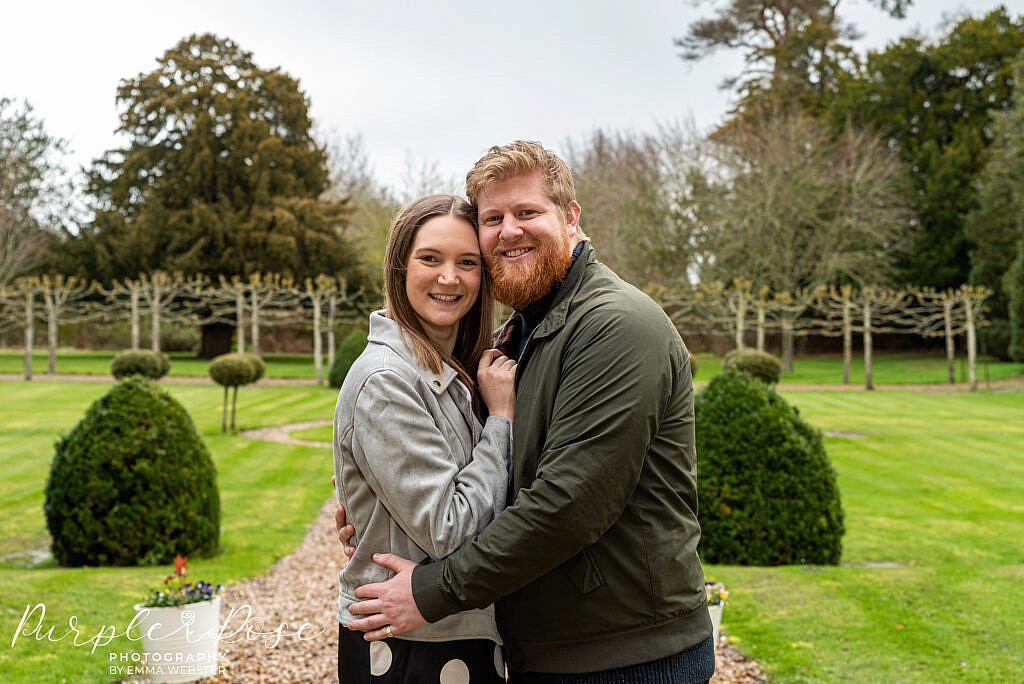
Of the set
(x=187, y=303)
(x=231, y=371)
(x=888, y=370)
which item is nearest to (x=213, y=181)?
(x=187, y=303)

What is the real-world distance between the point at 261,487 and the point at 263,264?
72.1 feet

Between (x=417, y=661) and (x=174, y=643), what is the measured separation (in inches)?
113

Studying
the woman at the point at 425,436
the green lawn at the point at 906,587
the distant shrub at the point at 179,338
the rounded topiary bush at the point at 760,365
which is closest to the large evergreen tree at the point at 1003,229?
the rounded topiary bush at the point at 760,365

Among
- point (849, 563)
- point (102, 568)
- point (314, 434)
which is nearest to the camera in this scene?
point (102, 568)

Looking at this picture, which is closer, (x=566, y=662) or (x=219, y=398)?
(x=566, y=662)

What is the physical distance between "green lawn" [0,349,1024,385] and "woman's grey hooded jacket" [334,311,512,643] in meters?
21.8

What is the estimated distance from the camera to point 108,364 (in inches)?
1181

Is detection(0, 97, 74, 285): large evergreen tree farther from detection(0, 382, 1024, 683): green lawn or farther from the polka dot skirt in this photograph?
the polka dot skirt

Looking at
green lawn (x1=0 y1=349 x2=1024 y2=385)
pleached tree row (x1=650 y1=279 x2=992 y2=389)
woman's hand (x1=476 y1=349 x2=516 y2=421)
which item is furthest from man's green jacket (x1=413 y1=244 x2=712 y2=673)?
green lawn (x1=0 y1=349 x2=1024 y2=385)

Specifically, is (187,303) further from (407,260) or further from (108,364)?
(407,260)

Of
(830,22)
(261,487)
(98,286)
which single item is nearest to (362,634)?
(261,487)

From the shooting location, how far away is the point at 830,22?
1401 inches

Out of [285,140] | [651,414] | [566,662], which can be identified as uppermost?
[285,140]

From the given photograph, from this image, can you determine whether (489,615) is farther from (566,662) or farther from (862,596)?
(862,596)
